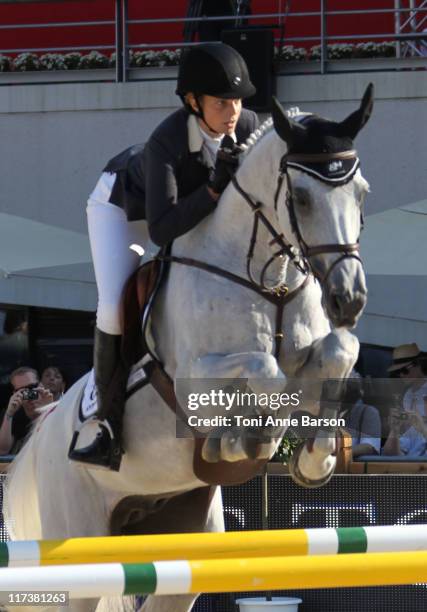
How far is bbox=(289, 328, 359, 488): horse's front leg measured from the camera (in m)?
4.21

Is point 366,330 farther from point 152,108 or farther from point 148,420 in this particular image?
point 148,420

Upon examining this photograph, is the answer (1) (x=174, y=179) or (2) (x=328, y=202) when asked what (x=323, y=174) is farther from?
(1) (x=174, y=179)

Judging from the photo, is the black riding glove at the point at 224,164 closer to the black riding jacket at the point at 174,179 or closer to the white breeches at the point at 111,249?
the black riding jacket at the point at 174,179

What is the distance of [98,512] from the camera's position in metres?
5.21

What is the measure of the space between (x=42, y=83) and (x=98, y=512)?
25.1ft

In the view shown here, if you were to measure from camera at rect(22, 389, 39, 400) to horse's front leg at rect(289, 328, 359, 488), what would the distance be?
3.84 m

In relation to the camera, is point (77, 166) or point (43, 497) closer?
point (43, 497)

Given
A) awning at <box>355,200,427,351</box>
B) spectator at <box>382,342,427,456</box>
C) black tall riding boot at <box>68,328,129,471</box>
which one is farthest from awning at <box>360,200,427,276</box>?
black tall riding boot at <box>68,328,129,471</box>

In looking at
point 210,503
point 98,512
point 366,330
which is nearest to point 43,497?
point 98,512

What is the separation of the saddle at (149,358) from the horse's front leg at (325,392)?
0.17 metres

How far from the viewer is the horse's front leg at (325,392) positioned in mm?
4211

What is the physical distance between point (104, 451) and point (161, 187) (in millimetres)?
1124

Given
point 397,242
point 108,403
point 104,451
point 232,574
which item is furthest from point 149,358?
point 397,242

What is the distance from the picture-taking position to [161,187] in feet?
14.8
